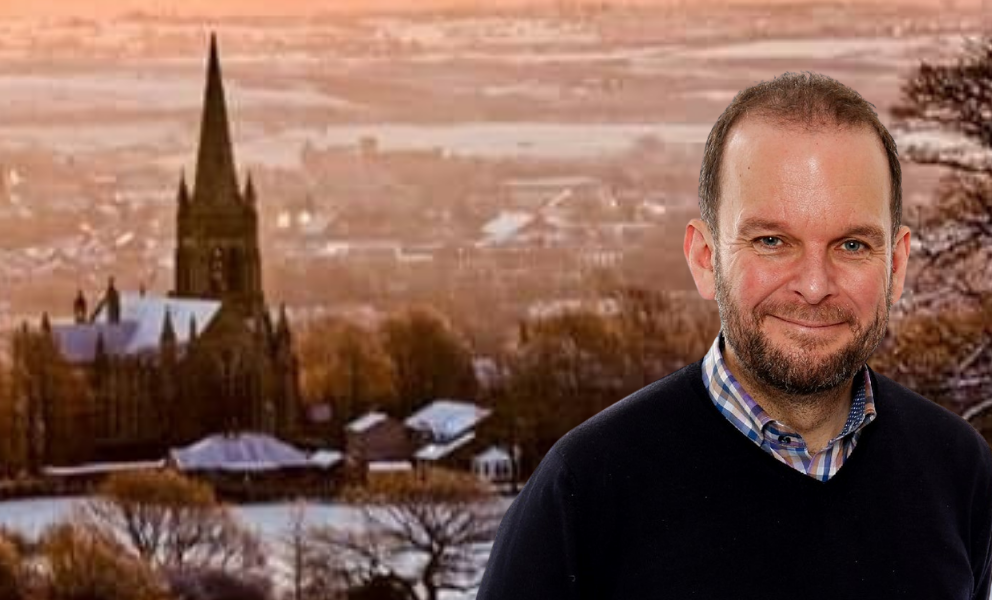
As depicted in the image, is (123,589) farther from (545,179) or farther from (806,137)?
(806,137)

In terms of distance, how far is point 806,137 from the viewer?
37.1 inches

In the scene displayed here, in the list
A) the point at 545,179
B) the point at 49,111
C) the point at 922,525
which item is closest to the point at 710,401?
the point at 922,525

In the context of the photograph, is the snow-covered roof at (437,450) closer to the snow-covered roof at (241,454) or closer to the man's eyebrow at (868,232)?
the snow-covered roof at (241,454)

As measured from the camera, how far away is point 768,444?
98cm

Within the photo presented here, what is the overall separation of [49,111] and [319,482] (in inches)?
48.9

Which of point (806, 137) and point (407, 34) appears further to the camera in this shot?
point (407, 34)

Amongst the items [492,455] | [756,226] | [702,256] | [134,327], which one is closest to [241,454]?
[134,327]

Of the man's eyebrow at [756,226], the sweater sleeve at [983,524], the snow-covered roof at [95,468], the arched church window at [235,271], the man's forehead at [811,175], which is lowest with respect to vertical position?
the snow-covered roof at [95,468]

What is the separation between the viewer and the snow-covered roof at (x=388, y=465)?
3.83 metres

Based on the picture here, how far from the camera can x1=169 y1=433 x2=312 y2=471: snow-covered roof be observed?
3828mm

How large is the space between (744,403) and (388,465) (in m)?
2.91

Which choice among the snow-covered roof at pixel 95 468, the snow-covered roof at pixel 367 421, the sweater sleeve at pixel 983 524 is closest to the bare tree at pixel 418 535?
the snow-covered roof at pixel 367 421

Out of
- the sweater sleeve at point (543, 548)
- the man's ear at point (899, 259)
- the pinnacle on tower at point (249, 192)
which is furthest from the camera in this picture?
the pinnacle on tower at point (249, 192)

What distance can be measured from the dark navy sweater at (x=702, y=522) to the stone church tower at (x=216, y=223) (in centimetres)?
295
